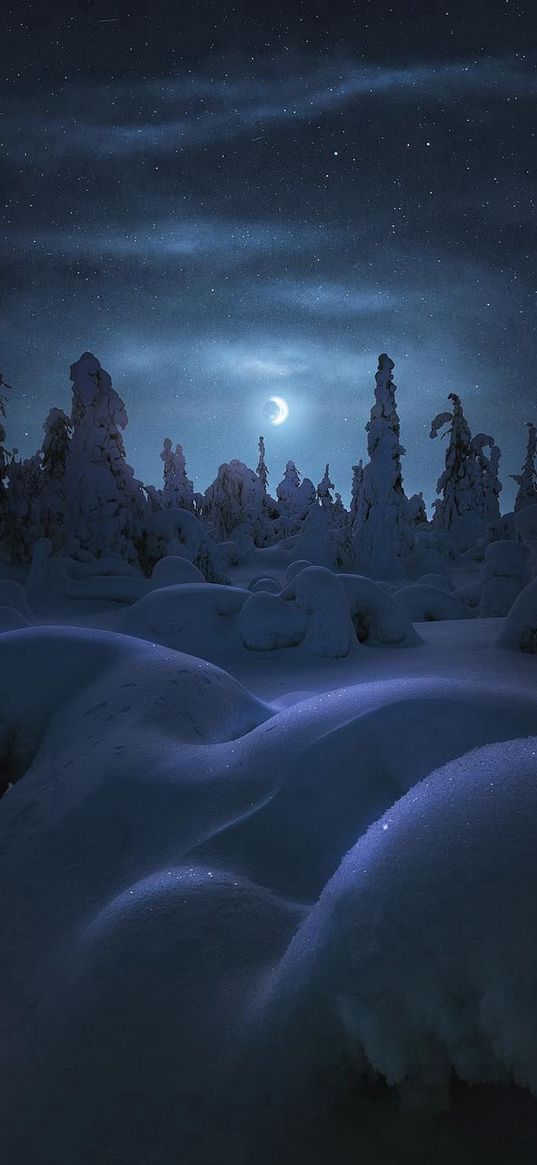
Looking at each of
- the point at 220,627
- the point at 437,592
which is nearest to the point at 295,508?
the point at 437,592

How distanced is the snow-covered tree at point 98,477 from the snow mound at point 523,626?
39.0ft

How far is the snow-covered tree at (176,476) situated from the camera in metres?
33.1

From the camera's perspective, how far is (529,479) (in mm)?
31094

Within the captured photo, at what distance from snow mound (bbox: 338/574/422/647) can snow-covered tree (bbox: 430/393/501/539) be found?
73.9ft

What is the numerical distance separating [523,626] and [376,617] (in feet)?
7.53

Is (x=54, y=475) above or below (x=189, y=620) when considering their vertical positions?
above

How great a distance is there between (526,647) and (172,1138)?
288 inches

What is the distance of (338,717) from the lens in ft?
9.48

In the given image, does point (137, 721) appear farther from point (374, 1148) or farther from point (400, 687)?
point (374, 1148)

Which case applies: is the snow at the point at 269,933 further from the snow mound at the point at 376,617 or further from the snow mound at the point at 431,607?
the snow mound at the point at 431,607

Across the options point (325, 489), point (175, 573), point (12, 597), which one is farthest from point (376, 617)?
point (325, 489)

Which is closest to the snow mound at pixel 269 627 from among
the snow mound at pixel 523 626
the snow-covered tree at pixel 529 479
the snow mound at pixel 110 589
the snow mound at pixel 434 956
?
the snow mound at pixel 523 626

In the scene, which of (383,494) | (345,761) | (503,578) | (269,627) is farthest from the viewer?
(383,494)

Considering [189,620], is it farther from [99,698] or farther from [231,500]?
[231,500]
